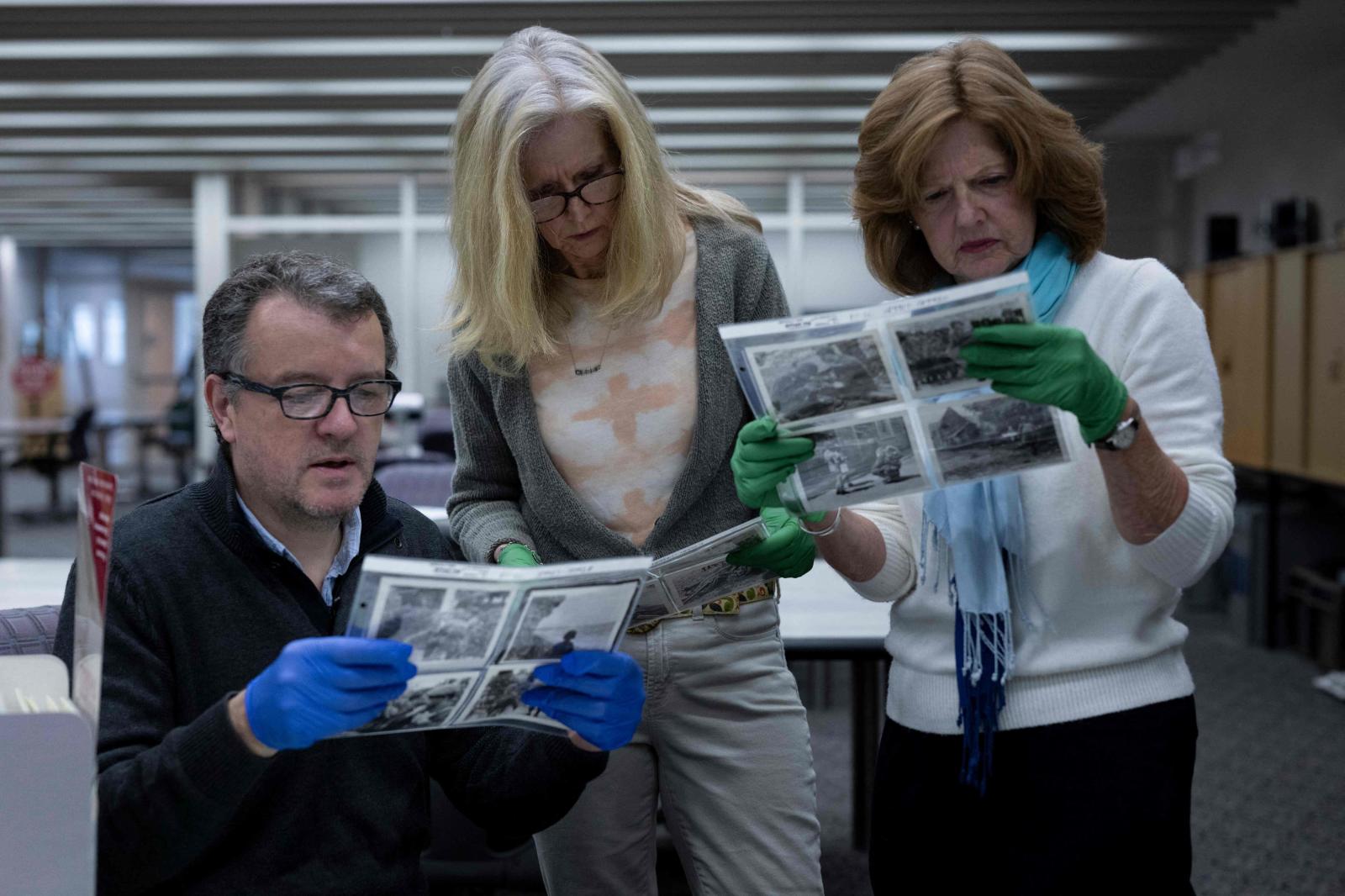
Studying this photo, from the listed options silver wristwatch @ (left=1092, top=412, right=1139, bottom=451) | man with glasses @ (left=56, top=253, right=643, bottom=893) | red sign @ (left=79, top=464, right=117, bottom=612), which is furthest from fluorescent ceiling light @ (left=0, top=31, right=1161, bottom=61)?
red sign @ (left=79, top=464, right=117, bottom=612)

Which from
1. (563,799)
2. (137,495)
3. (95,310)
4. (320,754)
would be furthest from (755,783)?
(95,310)

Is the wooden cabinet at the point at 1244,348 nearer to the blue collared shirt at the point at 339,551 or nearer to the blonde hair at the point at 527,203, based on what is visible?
the blonde hair at the point at 527,203

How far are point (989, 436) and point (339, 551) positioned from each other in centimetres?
77

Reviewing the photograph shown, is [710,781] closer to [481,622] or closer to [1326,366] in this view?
[481,622]

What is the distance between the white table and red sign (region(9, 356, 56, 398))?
13463mm

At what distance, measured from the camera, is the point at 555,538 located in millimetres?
1502

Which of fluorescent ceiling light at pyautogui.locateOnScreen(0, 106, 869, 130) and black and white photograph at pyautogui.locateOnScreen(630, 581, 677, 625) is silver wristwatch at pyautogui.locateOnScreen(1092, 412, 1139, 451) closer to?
black and white photograph at pyautogui.locateOnScreen(630, 581, 677, 625)

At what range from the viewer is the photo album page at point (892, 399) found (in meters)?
1.12

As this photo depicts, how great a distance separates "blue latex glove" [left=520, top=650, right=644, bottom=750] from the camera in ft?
3.65

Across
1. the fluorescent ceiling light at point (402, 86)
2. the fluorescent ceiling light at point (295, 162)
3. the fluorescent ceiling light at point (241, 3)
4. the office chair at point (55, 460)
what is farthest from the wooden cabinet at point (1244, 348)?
the office chair at point (55, 460)

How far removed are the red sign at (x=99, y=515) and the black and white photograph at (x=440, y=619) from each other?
21 centimetres

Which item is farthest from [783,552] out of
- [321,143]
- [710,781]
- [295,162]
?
[295,162]

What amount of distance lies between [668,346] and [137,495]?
11.8 m

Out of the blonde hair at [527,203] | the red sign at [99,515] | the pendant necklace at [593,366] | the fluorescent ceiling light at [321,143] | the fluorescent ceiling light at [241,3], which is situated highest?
the fluorescent ceiling light at [321,143]
